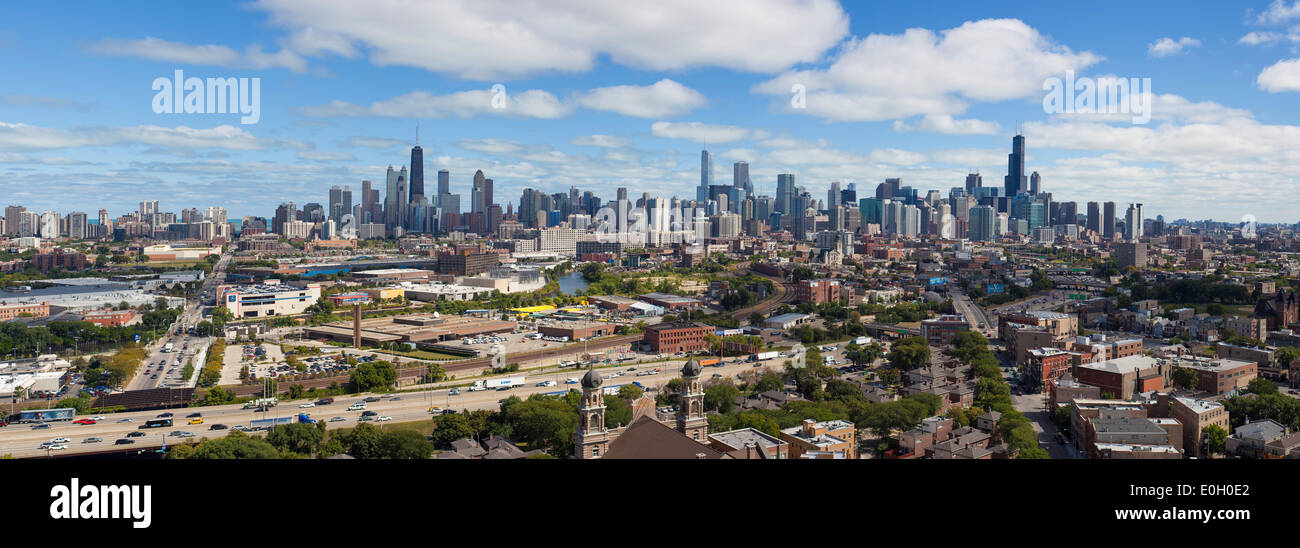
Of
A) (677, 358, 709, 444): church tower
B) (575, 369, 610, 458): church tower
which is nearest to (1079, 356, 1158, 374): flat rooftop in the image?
(677, 358, 709, 444): church tower

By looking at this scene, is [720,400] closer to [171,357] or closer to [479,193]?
[171,357]

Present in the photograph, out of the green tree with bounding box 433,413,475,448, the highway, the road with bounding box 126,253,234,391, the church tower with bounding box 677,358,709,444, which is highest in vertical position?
the church tower with bounding box 677,358,709,444

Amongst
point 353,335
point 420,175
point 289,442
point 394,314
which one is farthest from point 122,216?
point 289,442

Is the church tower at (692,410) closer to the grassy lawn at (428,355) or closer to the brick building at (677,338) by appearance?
the grassy lawn at (428,355)

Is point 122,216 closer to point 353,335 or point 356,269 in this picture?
point 356,269

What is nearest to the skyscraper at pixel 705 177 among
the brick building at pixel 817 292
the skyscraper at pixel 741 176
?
the skyscraper at pixel 741 176

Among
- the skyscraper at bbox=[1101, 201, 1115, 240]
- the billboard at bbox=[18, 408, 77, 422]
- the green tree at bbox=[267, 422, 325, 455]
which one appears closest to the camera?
the green tree at bbox=[267, 422, 325, 455]

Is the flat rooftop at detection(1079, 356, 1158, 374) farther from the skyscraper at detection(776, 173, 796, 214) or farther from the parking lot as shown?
the skyscraper at detection(776, 173, 796, 214)

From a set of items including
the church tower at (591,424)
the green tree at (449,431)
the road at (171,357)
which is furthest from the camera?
the road at (171,357)
